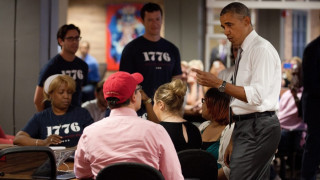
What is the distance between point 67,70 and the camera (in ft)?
18.6

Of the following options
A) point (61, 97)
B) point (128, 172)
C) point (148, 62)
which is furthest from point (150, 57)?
point (128, 172)

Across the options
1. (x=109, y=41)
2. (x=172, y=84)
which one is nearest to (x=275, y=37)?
(x=109, y=41)

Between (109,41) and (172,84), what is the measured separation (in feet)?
29.7

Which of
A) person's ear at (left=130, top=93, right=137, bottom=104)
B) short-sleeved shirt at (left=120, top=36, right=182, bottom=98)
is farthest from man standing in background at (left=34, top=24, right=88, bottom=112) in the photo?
person's ear at (left=130, top=93, right=137, bottom=104)

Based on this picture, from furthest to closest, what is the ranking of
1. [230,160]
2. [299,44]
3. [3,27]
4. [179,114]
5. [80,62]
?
[299,44] < [3,27] < [80,62] < [179,114] < [230,160]

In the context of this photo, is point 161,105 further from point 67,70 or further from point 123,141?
point 67,70

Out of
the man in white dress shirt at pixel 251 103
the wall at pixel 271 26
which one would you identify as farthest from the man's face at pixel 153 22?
the wall at pixel 271 26

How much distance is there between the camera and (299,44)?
18.1 m

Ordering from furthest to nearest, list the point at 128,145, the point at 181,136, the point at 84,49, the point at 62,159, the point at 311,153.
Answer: the point at 84,49, the point at 311,153, the point at 181,136, the point at 62,159, the point at 128,145

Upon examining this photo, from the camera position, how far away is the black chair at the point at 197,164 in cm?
361

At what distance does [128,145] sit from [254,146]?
44.5 inches

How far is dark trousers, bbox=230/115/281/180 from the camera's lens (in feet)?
12.4

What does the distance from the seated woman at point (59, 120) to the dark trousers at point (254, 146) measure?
4.63ft

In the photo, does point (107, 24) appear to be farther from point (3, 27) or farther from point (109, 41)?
point (3, 27)
